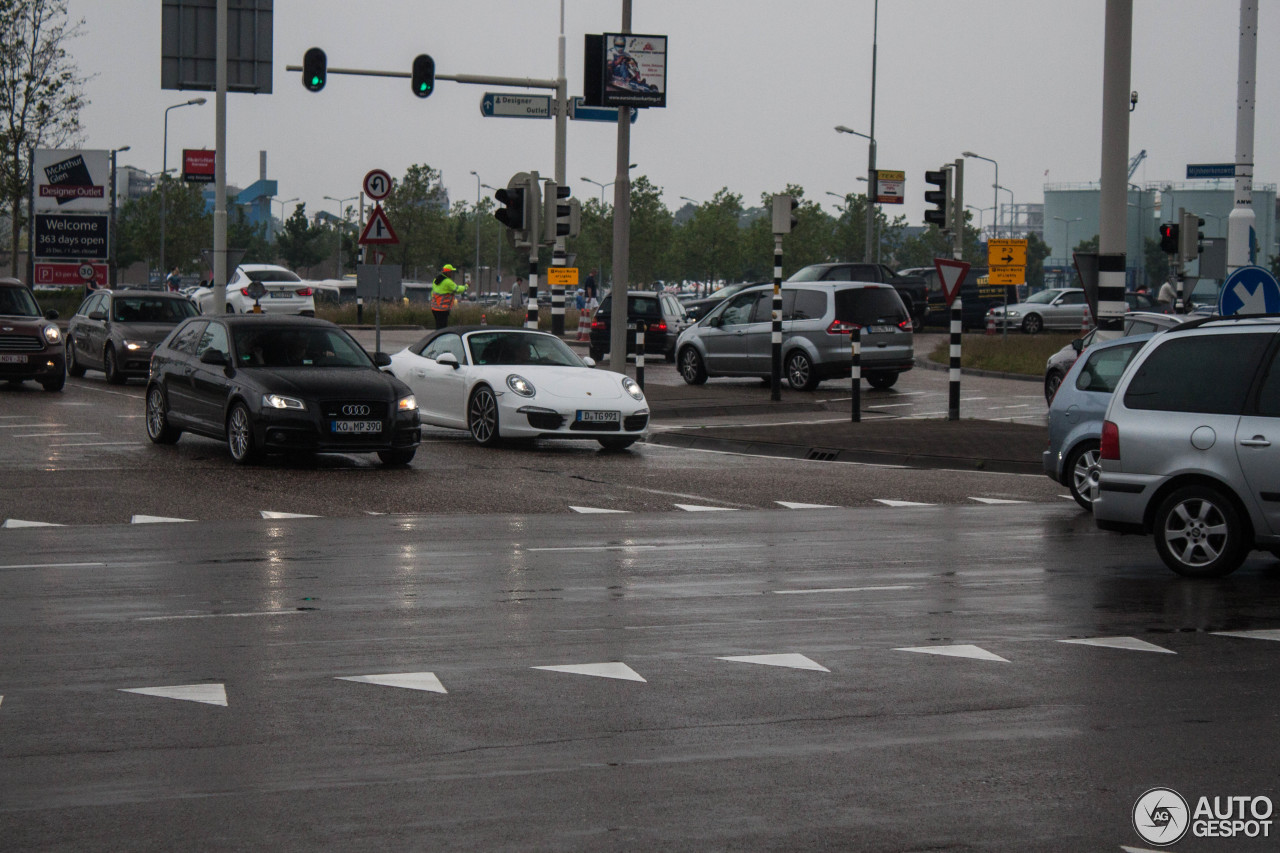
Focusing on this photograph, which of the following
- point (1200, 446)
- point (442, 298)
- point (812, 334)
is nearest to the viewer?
point (1200, 446)

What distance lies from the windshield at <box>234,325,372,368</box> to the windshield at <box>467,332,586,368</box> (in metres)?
2.17

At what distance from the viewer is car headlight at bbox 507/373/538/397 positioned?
18828 millimetres

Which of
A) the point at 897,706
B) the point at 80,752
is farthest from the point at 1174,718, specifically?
the point at 80,752

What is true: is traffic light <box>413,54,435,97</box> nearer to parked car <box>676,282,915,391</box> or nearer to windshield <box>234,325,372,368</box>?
parked car <box>676,282,915,391</box>

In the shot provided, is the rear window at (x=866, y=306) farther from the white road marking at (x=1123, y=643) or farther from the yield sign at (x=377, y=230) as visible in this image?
the white road marking at (x=1123, y=643)

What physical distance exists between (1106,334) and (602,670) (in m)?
11.4

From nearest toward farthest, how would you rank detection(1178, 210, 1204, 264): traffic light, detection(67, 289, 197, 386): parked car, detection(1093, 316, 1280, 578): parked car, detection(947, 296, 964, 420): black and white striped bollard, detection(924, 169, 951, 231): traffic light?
1. detection(1093, 316, 1280, 578): parked car
2. detection(947, 296, 964, 420): black and white striped bollard
3. detection(924, 169, 951, 231): traffic light
4. detection(1178, 210, 1204, 264): traffic light
5. detection(67, 289, 197, 386): parked car

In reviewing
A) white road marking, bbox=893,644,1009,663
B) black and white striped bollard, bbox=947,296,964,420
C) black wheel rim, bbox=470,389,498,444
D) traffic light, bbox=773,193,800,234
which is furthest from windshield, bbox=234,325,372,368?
white road marking, bbox=893,644,1009,663

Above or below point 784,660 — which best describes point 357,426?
above

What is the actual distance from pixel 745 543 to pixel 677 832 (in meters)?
6.94

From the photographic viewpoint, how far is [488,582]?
9.80m

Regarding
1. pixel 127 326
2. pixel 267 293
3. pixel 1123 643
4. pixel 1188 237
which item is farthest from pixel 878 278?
pixel 1123 643

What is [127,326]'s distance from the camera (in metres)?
28.9

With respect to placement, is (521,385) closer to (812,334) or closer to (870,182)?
(812,334)
